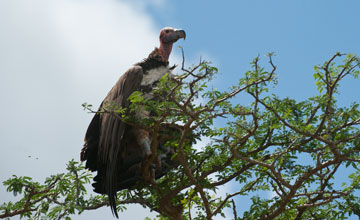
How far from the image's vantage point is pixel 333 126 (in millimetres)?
5680

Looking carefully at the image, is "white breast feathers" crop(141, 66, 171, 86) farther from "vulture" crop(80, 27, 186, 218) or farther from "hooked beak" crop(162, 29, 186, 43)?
"hooked beak" crop(162, 29, 186, 43)

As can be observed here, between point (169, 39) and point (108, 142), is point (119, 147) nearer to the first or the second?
point (108, 142)

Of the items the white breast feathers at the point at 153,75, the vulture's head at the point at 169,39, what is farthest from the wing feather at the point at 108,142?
the vulture's head at the point at 169,39

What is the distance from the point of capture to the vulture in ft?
21.6

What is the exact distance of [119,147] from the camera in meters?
6.78

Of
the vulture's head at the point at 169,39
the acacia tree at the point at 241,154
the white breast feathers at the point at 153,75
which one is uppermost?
the vulture's head at the point at 169,39

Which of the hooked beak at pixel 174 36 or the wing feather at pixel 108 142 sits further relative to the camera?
the hooked beak at pixel 174 36

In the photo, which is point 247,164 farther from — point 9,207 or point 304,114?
point 9,207

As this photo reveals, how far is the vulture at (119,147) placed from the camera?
6578 millimetres

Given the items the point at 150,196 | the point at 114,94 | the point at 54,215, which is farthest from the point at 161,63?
the point at 54,215

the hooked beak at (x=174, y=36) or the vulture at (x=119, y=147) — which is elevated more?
the hooked beak at (x=174, y=36)

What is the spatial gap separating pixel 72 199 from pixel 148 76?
227 centimetres

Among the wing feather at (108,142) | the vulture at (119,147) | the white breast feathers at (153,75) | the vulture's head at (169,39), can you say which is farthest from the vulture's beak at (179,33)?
the wing feather at (108,142)

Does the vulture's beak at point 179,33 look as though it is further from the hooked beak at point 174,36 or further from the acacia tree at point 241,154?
the acacia tree at point 241,154
